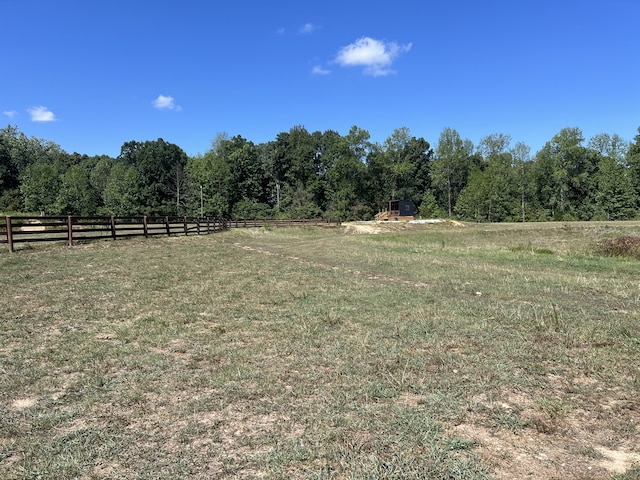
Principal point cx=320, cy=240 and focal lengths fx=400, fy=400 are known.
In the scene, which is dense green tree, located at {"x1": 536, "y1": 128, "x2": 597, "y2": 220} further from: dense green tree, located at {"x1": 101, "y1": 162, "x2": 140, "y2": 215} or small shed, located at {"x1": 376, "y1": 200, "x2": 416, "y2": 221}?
dense green tree, located at {"x1": 101, "y1": 162, "x2": 140, "y2": 215}

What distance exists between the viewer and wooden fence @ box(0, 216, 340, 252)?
1650cm

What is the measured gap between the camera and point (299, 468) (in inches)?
112

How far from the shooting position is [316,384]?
13.9ft

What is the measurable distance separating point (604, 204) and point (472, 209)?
20347 millimetres

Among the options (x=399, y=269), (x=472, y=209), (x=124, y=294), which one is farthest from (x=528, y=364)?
(x=472, y=209)

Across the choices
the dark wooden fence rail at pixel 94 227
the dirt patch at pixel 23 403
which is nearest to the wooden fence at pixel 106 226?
the dark wooden fence rail at pixel 94 227

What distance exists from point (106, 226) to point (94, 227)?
1.59 m

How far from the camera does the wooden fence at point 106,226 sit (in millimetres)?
16500

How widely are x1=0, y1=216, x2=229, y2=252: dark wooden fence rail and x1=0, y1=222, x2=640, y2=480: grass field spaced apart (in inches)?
352

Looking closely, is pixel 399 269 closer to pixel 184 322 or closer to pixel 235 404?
pixel 184 322

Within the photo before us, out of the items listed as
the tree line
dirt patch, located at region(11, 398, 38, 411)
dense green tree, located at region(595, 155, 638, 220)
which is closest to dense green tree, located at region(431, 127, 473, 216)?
the tree line

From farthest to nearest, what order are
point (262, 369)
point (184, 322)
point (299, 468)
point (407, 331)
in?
1. point (184, 322)
2. point (407, 331)
3. point (262, 369)
4. point (299, 468)

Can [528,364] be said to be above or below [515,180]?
below

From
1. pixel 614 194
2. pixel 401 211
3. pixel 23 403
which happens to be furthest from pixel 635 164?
pixel 23 403
